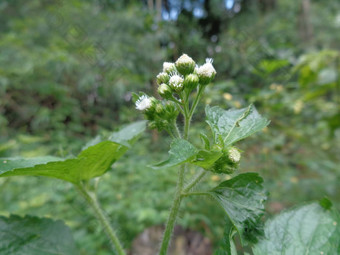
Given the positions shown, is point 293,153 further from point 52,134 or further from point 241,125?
point 52,134

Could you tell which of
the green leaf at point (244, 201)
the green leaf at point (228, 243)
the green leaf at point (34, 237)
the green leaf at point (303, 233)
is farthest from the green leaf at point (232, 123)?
the green leaf at point (34, 237)

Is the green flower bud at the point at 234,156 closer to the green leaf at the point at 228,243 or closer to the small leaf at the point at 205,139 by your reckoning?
the small leaf at the point at 205,139

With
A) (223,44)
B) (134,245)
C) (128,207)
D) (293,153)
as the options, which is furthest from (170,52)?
(134,245)

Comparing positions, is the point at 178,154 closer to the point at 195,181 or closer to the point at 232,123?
the point at 195,181

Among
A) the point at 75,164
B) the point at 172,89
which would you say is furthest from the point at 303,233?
the point at 75,164

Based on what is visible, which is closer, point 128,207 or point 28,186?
point 128,207

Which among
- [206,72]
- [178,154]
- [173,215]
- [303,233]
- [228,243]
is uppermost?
[206,72]
